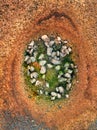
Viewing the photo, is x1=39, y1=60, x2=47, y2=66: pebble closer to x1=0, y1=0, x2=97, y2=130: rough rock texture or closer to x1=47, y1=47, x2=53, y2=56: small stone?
x1=47, y1=47, x2=53, y2=56: small stone

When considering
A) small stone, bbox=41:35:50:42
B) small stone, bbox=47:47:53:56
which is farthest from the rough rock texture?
small stone, bbox=47:47:53:56

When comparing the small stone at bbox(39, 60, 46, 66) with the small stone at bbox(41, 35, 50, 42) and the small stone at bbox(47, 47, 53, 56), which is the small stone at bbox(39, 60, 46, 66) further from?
the small stone at bbox(41, 35, 50, 42)

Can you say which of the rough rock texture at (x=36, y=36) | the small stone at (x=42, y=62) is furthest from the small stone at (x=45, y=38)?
the small stone at (x=42, y=62)

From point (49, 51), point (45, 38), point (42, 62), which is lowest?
point (42, 62)

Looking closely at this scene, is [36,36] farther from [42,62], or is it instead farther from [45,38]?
[42,62]

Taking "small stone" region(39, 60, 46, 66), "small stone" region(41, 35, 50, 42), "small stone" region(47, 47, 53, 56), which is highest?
"small stone" region(41, 35, 50, 42)

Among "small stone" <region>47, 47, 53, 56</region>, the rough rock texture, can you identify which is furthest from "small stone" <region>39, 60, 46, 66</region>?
the rough rock texture

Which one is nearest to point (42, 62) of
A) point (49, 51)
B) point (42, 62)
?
point (42, 62)

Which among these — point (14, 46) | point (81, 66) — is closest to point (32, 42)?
point (14, 46)

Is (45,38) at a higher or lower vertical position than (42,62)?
higher

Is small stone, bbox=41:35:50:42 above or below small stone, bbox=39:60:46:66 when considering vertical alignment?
above
